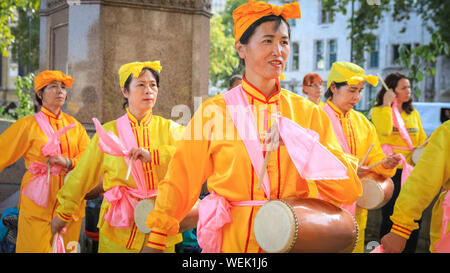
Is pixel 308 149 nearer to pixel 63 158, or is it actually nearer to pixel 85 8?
pixel 63 158

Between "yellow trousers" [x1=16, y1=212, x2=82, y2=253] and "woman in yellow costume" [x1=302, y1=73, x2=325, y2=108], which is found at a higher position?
"woman in yellow costume" [x1=302, y1=73, x2=325, y2=108]

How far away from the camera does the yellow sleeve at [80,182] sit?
4438 millimetres

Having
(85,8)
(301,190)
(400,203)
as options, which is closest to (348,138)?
(400,203)

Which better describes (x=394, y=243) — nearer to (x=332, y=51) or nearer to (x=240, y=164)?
(x=240, y=164)

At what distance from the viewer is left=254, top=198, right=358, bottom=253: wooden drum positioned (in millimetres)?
2383

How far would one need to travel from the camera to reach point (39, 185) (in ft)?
17.8

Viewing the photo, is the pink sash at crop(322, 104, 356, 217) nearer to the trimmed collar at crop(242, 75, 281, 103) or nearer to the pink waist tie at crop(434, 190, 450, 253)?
the pink waist tie at crop(434, 190, 450, 253)

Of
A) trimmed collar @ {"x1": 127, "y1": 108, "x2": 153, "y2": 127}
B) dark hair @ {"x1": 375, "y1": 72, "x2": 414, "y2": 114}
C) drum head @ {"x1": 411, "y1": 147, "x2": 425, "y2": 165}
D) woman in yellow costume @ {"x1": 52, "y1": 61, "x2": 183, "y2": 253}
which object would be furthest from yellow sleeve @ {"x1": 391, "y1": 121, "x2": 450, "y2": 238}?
dark hair @ {"x1": 375, "y1": 72, "x2": 414, "y2": 114}

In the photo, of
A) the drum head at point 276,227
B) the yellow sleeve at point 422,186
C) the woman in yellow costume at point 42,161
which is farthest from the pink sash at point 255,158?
the woman in yellow costume at point 42,161

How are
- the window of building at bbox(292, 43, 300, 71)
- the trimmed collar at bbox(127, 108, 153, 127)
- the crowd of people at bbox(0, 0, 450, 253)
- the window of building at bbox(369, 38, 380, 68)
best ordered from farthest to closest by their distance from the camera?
the window of building at bbox(292, 43, 300, 71)
the window of building at bbox(369, 38, 380, 68)
the trimmed collar at bbox(127, 108, 153, 127)
the crowd of people at bbox(0, 0, 450, 253)

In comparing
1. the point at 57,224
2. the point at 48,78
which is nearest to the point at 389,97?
the point at 48,78

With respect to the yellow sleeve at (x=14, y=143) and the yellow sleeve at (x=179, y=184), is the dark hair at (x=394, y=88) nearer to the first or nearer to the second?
the yellow sleeve at (x=14, y=143)

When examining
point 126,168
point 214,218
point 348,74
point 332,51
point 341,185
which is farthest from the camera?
point 332,51

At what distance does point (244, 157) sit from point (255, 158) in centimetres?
6
